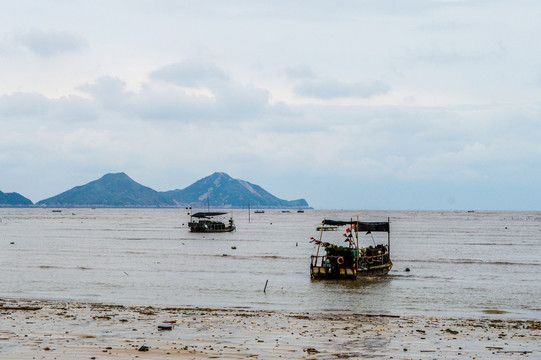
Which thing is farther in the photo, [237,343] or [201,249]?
[201,249]

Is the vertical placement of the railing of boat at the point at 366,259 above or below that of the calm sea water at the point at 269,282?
above

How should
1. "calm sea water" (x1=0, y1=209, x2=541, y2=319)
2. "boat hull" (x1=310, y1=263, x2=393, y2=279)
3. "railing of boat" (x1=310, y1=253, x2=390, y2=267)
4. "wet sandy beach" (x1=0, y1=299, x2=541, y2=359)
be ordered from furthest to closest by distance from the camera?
1. "railing of boat" (x1=310, y1=253, x2=390, y2=267)
2. "boat hull" (x1=310, y1=263, x2=393, y2=279)
3. "calm sea water" (x1=0, y1=209, x2=541, y2=319)
4. "wet sandy beach" (x1=0, y1=299, x2=541, y2=359)

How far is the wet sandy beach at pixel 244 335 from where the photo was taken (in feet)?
60.7

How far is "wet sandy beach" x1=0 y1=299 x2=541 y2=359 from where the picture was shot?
60.7 ft

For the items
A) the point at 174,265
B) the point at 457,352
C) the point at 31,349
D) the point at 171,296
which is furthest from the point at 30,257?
the point at 457,352

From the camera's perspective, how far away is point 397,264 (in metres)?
58.9

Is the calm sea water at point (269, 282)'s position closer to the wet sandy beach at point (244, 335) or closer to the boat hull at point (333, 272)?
the boat hull at point (333, 272)

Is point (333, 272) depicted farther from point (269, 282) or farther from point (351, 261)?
point (269, 282)

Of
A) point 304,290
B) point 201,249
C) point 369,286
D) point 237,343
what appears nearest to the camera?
point 237,343

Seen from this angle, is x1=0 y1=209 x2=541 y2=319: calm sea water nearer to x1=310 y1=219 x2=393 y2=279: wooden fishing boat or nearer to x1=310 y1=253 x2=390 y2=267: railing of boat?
x1=310 y1=219 x2=393 y2=279: wooden fishing boat

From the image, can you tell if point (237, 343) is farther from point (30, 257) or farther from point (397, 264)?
point (30, 257)

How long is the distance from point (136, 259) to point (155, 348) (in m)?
41.8

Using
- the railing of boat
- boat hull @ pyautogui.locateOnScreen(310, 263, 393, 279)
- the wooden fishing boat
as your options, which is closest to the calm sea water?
boat hull @ pyautogui.locateOnScreen(310, 263, 393, 279)

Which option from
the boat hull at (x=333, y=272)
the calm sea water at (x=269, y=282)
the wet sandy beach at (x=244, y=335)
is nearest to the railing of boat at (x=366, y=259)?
the boat hull at (x=333, y=272)
